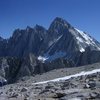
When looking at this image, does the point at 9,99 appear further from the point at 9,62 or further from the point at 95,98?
the point at 9,62

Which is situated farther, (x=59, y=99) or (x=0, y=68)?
(x=0, y=68)

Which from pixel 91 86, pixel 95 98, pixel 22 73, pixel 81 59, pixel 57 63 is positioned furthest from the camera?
pixel 81 59

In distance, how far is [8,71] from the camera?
17950 centimetres

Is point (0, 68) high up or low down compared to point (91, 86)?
up

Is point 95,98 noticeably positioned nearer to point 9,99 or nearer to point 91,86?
point 91,86

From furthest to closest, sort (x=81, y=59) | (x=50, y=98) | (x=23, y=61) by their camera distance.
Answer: (x=81, y=59)
(x=23, y=61)
(x=50, y=98)

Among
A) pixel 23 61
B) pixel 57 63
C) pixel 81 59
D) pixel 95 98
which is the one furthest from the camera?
pixel 81 59

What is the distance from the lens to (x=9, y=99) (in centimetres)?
2289

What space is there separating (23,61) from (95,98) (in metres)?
150

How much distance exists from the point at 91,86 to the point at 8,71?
521 ft

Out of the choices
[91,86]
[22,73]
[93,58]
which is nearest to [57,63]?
[22,73]

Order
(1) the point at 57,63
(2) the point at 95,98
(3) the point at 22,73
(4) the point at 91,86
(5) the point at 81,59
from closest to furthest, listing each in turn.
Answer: (2) the point at 95,98, (4) the point at 91,86, (1) the point at 57,63, (3) the point at 22,73, (5) the point at 81,59

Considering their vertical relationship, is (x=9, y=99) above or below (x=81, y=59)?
below

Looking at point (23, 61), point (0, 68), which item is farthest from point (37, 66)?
point (0, 68)
